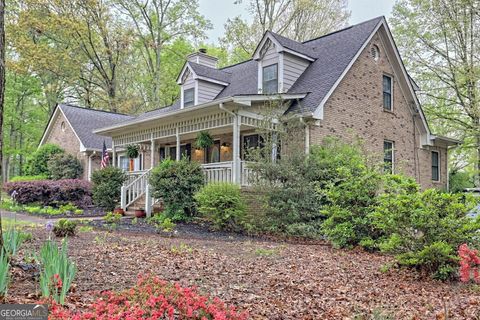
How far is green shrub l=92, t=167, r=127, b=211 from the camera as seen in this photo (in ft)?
49.6

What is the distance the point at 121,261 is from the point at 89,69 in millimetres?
28677

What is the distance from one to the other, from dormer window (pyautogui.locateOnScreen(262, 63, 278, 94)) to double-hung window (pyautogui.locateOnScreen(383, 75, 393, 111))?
14.9ft

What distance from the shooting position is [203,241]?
845 centimetres

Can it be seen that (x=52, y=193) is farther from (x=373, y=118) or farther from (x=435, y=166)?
(x=435, y=166)

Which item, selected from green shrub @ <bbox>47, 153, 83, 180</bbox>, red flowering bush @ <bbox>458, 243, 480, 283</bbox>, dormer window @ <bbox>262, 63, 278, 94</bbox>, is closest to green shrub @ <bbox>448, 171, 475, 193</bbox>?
dormer window @ <bbox>262, 63, 278, 94</bbox>

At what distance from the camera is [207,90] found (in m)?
16.3

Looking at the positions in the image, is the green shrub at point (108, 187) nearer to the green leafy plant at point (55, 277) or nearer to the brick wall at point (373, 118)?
the brick wall at point (373, 118)

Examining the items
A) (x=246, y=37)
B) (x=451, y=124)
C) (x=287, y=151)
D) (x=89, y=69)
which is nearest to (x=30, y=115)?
(x=89, y=69)

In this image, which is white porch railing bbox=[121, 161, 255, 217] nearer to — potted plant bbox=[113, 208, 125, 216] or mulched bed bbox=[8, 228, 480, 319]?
potted plant bbox=[113, 208, 125, 216]

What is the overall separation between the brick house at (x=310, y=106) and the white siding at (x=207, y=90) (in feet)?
0.13

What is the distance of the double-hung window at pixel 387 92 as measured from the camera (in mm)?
15522

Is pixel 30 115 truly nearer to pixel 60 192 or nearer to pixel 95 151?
pixel 95 151

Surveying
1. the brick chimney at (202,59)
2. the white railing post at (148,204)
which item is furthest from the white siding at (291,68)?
the white railing post at (148,204)

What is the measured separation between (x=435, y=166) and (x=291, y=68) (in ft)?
26.9
